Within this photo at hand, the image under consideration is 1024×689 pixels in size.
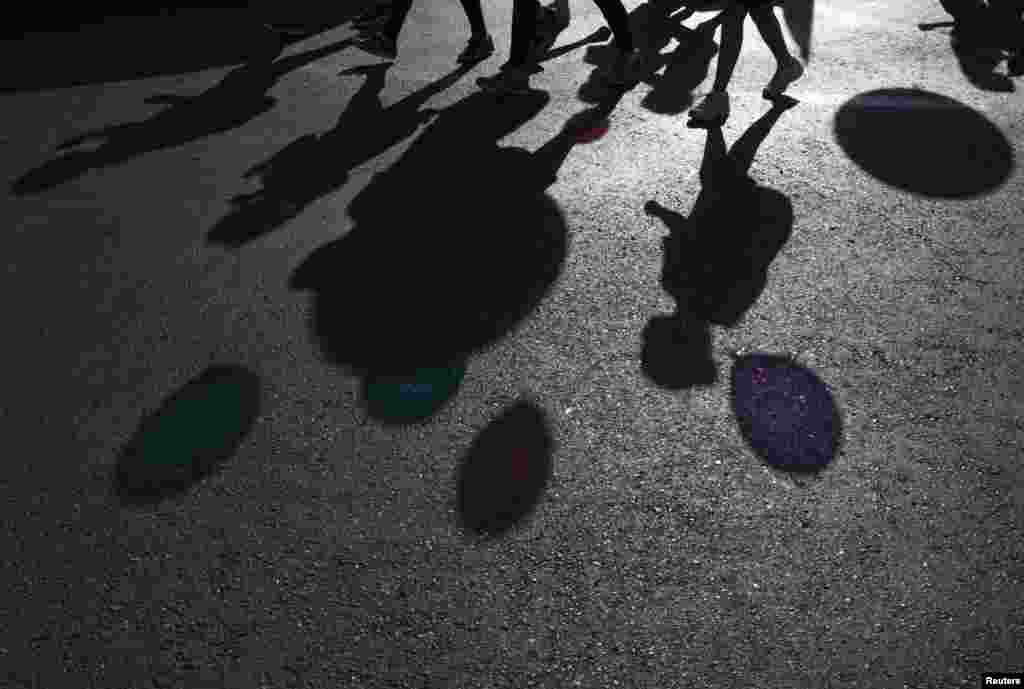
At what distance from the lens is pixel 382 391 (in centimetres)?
307

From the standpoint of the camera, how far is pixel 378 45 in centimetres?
602

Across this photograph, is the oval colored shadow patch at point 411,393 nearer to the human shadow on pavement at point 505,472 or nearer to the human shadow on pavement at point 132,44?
the human shadow on pavement at point 505,472

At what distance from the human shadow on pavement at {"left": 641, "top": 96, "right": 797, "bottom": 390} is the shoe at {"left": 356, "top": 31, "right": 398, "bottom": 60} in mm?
3121

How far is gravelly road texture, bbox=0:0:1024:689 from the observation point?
86.6 inches

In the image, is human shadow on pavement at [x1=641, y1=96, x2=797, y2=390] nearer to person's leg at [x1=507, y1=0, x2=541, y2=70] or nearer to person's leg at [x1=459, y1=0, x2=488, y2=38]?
person's leg at [x1=507, y1=0, x2=541, y2=70]

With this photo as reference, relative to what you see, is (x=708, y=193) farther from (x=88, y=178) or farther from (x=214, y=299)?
(x=88, y=178)

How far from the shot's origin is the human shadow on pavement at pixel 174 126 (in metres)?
5.12

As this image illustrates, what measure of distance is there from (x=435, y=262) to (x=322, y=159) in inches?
65.9

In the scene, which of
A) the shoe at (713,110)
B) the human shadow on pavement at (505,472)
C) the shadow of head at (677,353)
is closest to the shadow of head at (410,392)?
the human shadow on pavement at (505,472)

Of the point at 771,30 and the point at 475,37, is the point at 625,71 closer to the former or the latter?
the point at 771,30

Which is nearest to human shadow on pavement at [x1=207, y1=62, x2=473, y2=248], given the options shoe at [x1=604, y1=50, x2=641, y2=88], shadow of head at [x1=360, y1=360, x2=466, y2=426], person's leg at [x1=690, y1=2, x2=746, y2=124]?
shoe at [x1=604, y1=50, x2=641, y2=88]

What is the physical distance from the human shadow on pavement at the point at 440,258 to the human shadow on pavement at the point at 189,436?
A: 1.51ft

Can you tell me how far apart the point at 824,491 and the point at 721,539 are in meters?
0.45

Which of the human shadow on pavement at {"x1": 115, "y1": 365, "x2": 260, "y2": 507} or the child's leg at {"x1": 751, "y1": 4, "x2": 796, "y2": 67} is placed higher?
the child's leg at {"x1": 751, "y1": 4, "x2": 796, "y2": 67}
